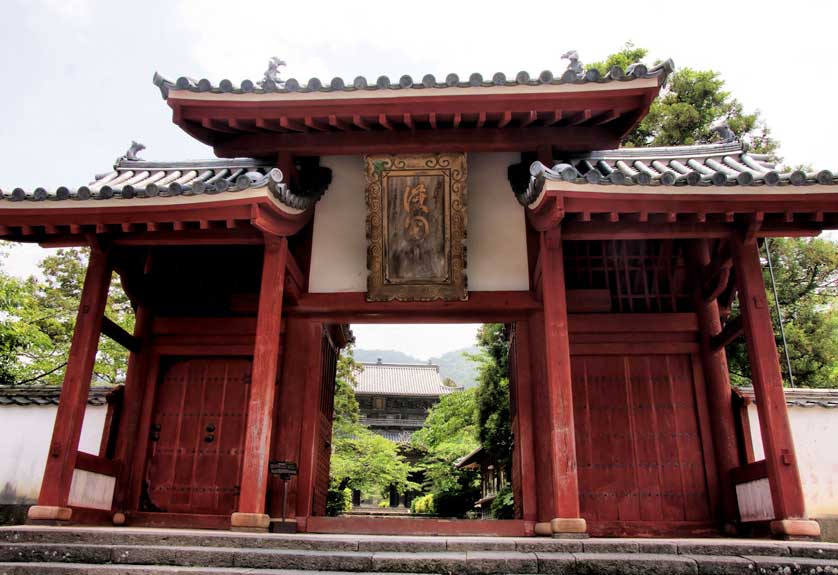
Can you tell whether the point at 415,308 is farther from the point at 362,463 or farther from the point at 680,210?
the point at 362,463

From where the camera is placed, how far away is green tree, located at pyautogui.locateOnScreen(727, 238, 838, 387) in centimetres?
1545

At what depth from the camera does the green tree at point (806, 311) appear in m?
15.5

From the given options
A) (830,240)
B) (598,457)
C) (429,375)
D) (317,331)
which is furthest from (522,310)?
(429,375)

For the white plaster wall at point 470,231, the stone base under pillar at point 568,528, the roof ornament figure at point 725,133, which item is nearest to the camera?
the stone base under pillar at point 568,528

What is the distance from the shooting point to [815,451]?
7586 millimetres

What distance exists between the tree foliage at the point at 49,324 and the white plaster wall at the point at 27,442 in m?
5.40

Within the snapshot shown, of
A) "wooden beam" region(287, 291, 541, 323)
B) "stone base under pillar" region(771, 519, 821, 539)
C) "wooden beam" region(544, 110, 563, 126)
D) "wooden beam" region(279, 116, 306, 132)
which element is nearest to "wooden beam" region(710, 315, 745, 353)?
"stone base under pillar" region(771, 519, 821, 539)

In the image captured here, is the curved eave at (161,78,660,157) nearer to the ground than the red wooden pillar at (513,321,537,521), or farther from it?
farther from it

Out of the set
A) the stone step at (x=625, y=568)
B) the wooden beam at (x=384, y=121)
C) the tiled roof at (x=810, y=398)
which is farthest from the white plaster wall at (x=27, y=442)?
the tiled roof at (x=810, y=398)

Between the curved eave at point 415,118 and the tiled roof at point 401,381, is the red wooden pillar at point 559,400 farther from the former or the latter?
the tiled roof at point 401,381

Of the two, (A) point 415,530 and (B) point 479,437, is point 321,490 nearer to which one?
(A) point 415,530

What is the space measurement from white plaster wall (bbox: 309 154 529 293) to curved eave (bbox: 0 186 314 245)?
1.14 meters

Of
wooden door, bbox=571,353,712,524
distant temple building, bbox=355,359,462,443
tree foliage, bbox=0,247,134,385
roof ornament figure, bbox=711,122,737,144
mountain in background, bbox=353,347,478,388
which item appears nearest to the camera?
wooden door, bbox=571,353,712,524

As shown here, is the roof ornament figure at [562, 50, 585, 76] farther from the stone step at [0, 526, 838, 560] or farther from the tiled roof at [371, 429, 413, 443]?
the tiled roof at [371, 429, 413, 443]
